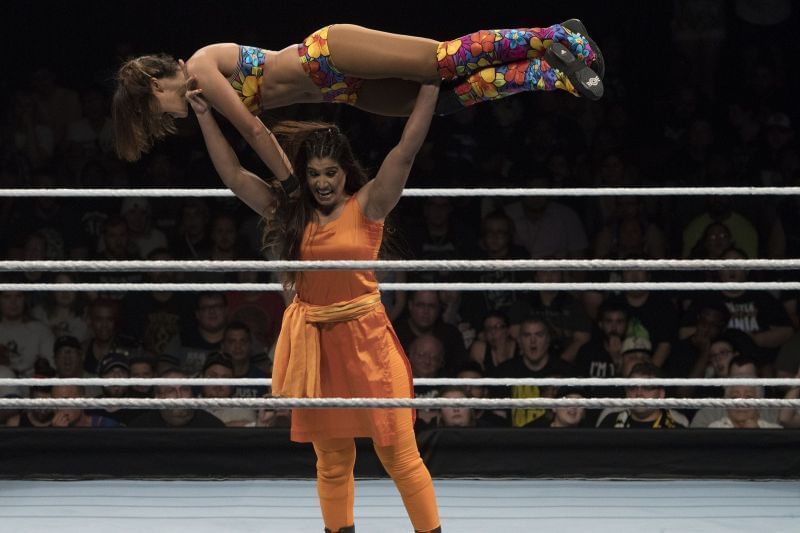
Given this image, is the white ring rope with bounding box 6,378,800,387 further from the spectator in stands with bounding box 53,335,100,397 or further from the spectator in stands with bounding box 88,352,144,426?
the spectator in stands with bounding box 53,335,100,397

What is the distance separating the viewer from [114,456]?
3930 mm

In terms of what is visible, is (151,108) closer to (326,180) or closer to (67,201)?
(326,180)

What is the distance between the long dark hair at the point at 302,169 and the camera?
2680 millimetres

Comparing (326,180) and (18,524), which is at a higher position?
(326,180)

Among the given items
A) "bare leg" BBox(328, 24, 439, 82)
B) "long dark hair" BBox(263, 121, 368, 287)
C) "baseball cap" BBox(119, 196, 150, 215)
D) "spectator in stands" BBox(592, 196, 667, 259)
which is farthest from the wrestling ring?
"baseball cap" BBox(119, 196, 150, 215)

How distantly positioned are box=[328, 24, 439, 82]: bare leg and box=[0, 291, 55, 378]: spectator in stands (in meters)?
2.30

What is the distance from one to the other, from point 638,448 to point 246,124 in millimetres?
2049

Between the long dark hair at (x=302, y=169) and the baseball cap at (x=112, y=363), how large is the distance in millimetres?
1675

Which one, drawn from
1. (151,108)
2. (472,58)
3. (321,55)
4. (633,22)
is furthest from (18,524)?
(633,22)

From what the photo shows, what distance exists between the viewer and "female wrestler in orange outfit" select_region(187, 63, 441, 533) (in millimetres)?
2662

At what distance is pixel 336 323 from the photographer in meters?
2.69

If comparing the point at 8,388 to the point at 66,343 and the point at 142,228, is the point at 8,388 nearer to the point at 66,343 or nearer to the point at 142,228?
the point at 66,343

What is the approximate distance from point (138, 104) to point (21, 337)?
2077mm

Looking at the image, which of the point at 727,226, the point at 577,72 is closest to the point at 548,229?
the point at 727,226
